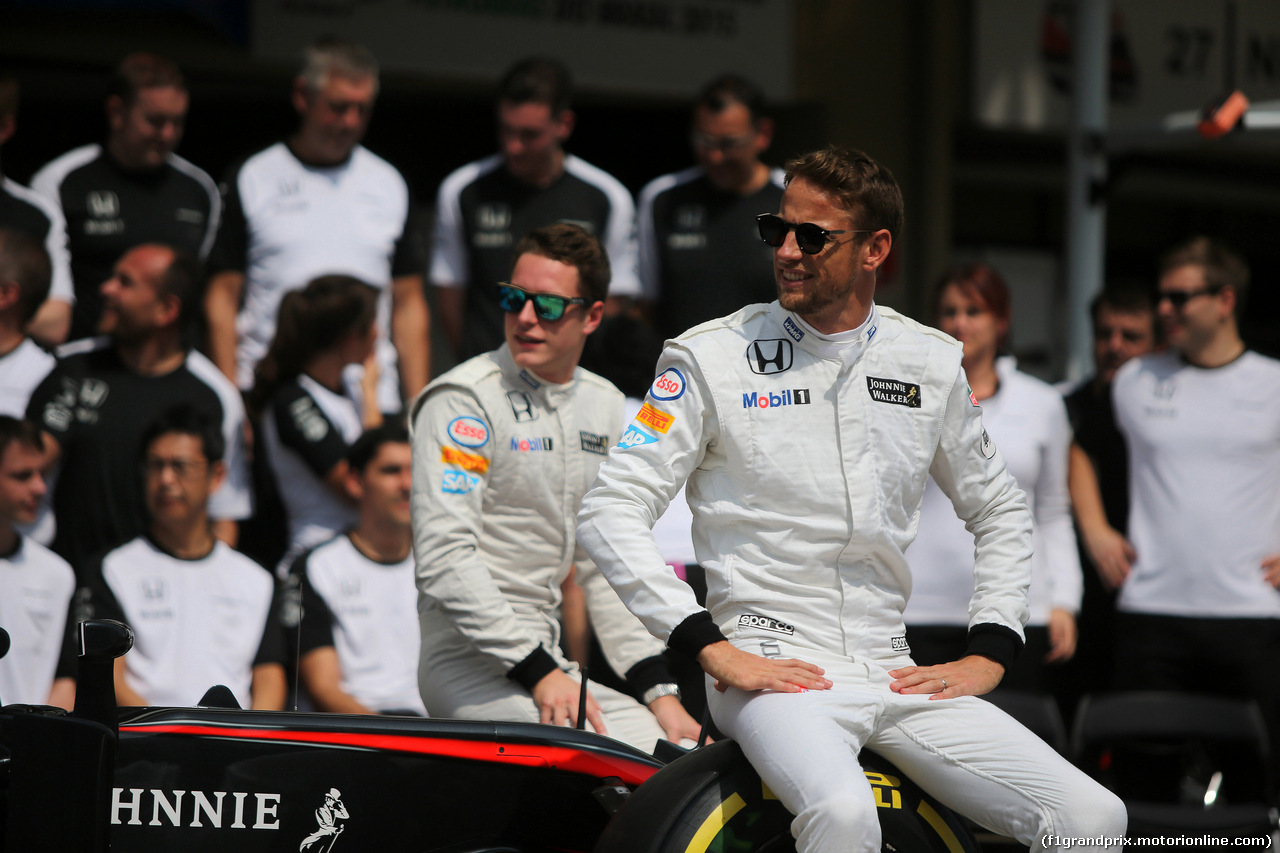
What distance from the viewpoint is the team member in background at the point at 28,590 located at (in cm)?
427

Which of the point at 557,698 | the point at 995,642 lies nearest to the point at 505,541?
the point at 557,698

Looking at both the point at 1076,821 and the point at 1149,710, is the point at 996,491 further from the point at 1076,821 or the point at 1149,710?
the point at 1149,710

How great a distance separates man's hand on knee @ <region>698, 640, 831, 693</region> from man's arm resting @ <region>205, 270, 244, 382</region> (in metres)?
3.16

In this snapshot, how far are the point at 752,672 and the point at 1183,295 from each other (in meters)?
3.03

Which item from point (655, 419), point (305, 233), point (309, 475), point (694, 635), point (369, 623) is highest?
point (305, 233)

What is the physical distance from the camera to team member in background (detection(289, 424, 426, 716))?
4477mm

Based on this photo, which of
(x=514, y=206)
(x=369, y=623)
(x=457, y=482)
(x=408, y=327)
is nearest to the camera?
(x=457, y=482)

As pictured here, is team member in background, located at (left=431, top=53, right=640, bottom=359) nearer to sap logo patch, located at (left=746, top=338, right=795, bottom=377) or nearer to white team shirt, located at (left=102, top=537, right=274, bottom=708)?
white team shirt, located at (left=102, top=537, right=274, bottom=708)

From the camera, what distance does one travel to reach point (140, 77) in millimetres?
4988

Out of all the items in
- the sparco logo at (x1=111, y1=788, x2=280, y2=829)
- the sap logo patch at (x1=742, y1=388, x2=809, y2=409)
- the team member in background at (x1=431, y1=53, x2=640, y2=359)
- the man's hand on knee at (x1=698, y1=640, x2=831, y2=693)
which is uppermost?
the team member in background at (x1=431, y1=53, x2=640, y2=359)

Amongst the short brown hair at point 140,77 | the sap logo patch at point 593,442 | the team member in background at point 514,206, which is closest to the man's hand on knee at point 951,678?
the sap logo patch at point 593,442

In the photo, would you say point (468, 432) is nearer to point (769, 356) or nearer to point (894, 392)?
point (769, 356)

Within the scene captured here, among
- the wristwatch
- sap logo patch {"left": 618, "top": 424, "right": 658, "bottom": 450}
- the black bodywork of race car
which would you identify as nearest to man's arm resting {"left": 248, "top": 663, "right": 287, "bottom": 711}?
the wristwatch

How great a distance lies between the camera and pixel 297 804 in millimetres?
2568
